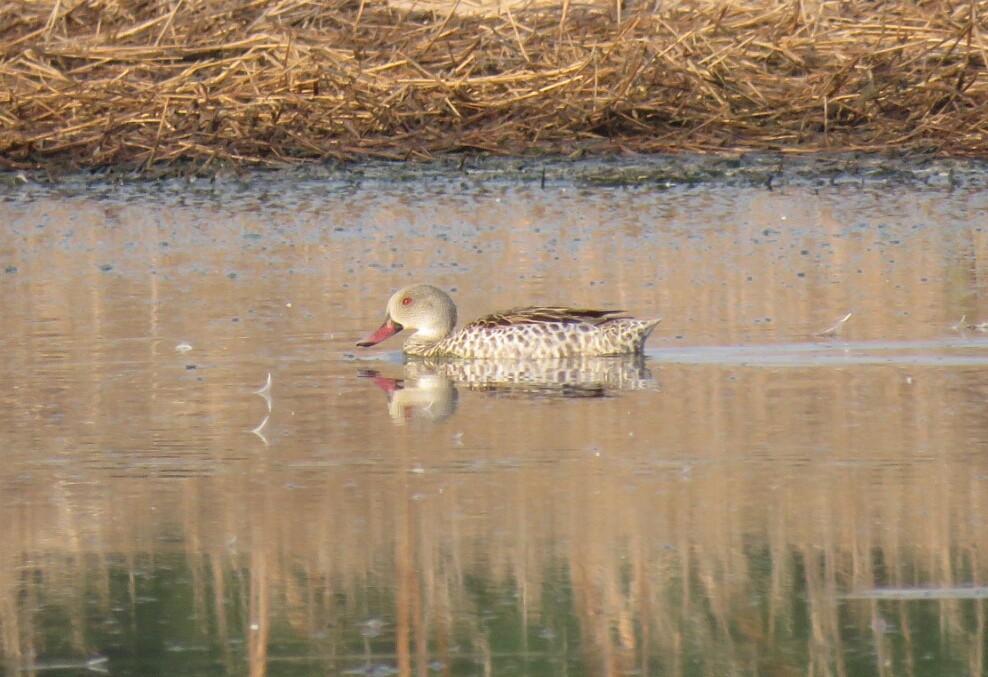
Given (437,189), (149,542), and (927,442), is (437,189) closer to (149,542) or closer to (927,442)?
(927,442)

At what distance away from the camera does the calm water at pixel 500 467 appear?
5.16 metres

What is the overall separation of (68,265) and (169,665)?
7891 mm

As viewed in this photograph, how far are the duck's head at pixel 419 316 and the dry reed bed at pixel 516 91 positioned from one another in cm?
698

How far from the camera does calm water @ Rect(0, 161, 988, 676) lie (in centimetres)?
516

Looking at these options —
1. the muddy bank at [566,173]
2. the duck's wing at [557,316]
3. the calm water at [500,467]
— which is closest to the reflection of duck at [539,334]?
the duck's wing at [557,316]

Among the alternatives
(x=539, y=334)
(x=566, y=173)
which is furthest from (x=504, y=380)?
(x=566, y=173)

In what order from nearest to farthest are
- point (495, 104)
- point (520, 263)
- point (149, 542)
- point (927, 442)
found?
point (149, 542) < point (927, 442) < point (520, 263) < point (495, 104)

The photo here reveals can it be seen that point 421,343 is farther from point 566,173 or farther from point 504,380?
point 566,173

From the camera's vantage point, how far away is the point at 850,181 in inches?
630

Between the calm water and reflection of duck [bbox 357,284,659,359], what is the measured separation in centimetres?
14

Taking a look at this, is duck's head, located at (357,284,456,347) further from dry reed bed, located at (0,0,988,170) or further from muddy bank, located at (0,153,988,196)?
dry reed bed, located at (0,0,988,170)

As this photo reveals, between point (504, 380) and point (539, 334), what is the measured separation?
604 millimetres

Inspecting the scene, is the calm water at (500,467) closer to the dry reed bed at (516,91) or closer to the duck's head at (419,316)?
the duck's head at (419,316)

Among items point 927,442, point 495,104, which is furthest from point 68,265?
point 927,442
